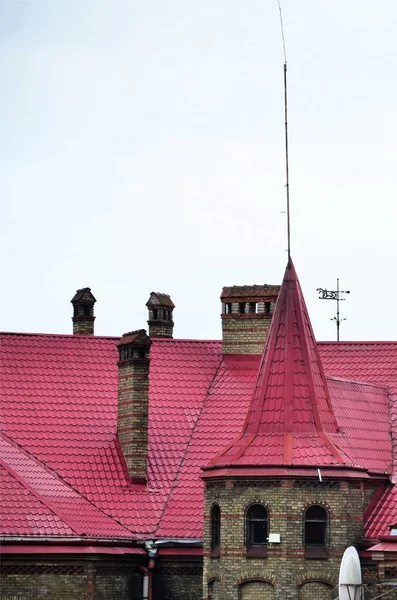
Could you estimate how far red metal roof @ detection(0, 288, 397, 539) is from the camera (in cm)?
5322

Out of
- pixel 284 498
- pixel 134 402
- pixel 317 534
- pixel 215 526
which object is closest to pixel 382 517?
pixel 317 534

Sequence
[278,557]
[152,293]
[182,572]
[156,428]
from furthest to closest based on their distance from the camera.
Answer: [152,293] → [156,428] → [182,572] → [278,557]

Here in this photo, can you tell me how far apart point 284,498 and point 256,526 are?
1.07 metres

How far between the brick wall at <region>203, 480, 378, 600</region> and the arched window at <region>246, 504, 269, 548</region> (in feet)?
0.48

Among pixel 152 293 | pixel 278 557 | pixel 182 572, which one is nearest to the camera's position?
pixel 278 557

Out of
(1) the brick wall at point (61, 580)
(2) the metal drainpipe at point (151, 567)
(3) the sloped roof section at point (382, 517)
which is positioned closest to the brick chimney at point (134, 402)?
(2) the metal drainpipe at point (151, 567)

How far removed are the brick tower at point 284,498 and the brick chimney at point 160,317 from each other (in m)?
11.5

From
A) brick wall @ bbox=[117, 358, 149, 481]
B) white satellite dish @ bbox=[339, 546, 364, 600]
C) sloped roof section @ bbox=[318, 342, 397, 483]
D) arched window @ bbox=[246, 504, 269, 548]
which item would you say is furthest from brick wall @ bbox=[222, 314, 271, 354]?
white satellite dish @ bbox=[339, 546, 364, 600]

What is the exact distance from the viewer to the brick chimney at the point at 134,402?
55812 millimetres

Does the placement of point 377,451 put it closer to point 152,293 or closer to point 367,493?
point 367,493

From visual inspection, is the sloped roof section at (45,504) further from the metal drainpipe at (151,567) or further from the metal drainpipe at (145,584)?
the metal drainpipe at (145,584)

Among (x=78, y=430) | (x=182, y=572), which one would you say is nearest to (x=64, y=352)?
(x=78, y=430)

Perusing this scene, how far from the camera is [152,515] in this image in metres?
54.7

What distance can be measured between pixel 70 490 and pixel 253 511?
5853 millimetres
